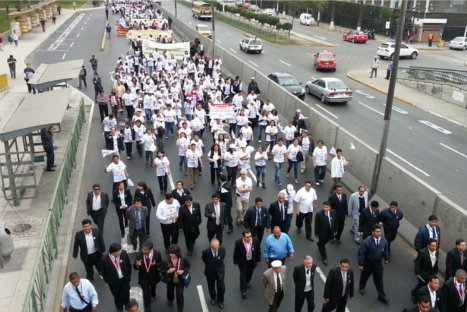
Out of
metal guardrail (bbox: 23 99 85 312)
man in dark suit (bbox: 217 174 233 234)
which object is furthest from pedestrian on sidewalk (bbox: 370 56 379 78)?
man in dark suit (bbox: 217 174 233 234)

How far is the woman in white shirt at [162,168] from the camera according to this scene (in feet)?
43.1

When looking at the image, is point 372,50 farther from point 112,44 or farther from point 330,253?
point 330,253

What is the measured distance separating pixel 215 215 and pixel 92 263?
2.66 m

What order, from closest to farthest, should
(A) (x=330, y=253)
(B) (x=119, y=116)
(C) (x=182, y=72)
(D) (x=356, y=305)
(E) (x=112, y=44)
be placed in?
1. (D) (x=356, y=305)
2. (A) (x=330, y=253)
3. (B) (x=119, y=116)
4. (C) (x=182, y=72)
5. (E) (x=112, y=44)

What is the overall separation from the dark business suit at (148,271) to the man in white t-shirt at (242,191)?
3621mm

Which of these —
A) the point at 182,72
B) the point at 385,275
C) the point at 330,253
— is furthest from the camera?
the point at 182,72

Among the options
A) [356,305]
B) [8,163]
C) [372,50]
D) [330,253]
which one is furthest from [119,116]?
[372,50]

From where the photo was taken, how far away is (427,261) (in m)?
8.86

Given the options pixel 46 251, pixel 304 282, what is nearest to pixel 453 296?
pixel 304 282

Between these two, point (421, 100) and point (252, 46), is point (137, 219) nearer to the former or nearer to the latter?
point (421, 100)

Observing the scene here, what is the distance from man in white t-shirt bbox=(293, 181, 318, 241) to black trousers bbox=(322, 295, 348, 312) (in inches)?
125

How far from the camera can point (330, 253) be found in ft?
36.0

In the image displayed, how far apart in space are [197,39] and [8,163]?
28.1 m

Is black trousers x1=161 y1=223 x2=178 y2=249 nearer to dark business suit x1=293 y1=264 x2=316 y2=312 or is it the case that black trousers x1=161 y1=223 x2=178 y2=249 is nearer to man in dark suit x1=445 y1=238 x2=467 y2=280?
dark business suit x1=293 y1=264 x2=316 y2=312
